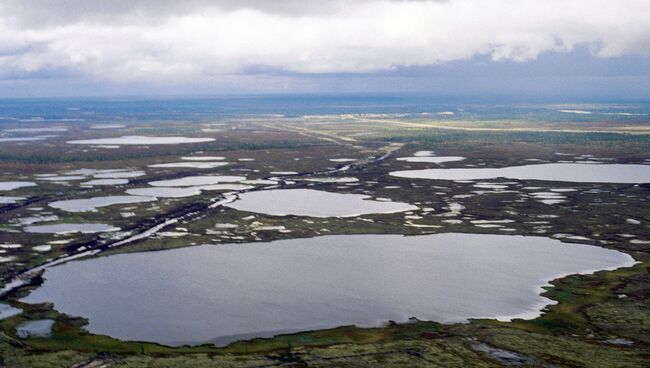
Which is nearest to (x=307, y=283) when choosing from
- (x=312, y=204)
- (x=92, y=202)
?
(x=312, y=204)

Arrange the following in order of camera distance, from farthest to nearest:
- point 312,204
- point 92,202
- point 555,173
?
point 555,173
point 92,202
point 312,204

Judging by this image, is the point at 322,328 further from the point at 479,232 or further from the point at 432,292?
the point at 479,232

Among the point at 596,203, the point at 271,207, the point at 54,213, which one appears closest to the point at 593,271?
the point at 596,203

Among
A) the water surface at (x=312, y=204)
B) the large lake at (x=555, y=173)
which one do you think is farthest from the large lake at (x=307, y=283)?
the large lake at (x=555, y=173)

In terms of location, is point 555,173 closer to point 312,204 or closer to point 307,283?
point 312,204

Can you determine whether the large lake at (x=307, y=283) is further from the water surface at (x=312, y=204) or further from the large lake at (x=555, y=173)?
the large lake at (x=555, y=173)

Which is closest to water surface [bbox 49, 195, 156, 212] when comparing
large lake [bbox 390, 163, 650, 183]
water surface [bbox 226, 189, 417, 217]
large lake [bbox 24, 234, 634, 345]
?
water surface [bbox 226, 189, 417, 217]
